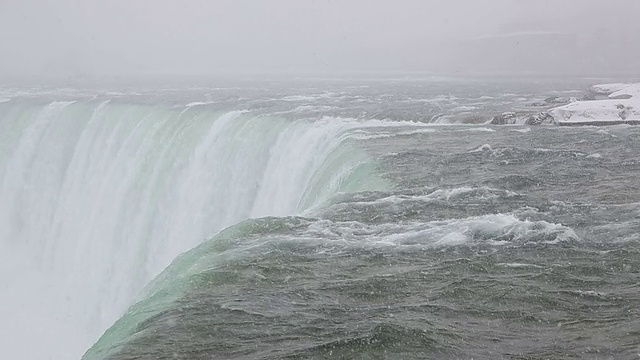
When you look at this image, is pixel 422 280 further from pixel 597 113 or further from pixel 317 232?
pixel 597 113

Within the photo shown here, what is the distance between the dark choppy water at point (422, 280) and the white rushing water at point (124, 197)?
12.2ft

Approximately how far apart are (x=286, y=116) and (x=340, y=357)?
57.7 feet

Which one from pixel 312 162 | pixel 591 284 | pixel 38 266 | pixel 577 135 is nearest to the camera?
pixel 591 284

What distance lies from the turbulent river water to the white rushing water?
0.27ft

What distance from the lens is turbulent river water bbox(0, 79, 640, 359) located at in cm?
685

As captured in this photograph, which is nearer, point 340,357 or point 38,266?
point 340,357

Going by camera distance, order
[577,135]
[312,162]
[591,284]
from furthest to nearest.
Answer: [577,135]
[312,162]
[591,284]

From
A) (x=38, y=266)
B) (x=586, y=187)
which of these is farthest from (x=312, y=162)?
(x=38, y=266)

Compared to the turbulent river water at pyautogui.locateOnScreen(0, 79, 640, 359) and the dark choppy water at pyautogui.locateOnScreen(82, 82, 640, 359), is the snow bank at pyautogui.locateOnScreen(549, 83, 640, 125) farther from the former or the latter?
the dark choppy water at pyautogui.locateOnScreen(82, 82, 640, 359)

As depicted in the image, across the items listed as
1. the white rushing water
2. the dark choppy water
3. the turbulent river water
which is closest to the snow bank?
the turbulent river water

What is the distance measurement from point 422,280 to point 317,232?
231cm

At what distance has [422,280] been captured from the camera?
8.16 meters

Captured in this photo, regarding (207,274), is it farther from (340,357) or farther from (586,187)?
(586,187)

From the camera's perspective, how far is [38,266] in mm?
25172
